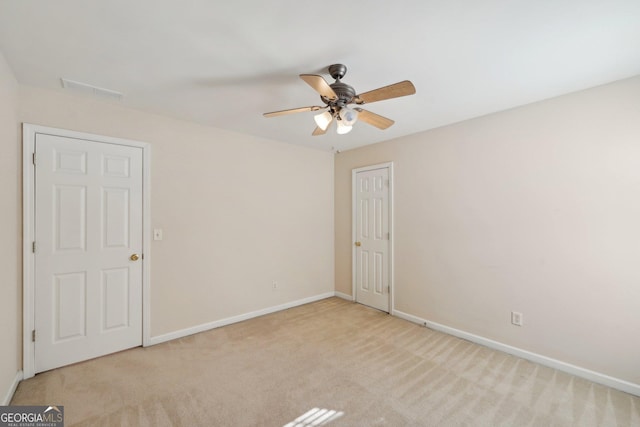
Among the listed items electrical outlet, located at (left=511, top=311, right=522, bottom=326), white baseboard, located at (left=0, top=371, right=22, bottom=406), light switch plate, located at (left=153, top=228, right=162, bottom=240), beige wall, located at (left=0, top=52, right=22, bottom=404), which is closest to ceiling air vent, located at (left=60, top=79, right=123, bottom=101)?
beige wall, located at (left=0, top=52, right=22, bottom=404)

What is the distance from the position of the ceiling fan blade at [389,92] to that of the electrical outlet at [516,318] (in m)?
2.41

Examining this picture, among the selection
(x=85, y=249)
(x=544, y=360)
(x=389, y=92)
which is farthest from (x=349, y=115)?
(x=544, y=360)

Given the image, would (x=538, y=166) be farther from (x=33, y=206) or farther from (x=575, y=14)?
(x=33, y=206)

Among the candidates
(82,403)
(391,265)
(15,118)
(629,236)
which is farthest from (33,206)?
(629,236)

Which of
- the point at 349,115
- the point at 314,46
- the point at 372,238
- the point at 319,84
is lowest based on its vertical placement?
the point at 372,238

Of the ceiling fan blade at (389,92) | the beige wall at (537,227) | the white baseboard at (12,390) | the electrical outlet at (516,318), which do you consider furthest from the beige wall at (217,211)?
the electrical outlet at (516,318)

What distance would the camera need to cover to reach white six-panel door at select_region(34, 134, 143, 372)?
91.4 inches

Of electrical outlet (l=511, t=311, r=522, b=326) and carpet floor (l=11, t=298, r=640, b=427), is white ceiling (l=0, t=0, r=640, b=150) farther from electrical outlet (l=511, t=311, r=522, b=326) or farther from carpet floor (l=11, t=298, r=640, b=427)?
carpet floor (l=11, t=298, r=640, b=427)

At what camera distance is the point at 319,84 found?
1.70m

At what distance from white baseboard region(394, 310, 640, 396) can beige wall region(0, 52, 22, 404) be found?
150 inches

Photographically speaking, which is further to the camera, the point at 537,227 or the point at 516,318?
the point at 516,318

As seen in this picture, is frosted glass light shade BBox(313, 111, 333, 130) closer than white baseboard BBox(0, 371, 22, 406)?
No

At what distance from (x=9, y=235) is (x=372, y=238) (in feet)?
12.1

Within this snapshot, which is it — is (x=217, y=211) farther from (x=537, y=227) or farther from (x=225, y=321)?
(x=537, y=227)
